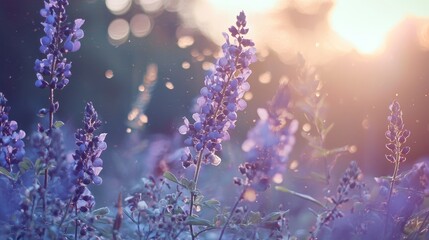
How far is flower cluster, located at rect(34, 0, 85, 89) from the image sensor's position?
245 centimetres

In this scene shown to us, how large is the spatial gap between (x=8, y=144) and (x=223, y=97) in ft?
2.96

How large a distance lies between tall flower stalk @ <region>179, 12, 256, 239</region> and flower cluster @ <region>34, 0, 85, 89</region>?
598mm

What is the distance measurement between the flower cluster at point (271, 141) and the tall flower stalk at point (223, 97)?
0.45 meters

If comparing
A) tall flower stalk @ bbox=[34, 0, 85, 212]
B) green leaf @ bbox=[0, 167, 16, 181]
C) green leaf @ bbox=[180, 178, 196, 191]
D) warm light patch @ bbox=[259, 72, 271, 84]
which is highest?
warm light patch @ bbox=[259, 72, 271, 84]

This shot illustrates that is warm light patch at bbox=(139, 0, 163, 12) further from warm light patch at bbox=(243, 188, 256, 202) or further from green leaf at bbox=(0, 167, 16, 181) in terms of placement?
warm light patch at bbox=(243, 188, 256, 202)

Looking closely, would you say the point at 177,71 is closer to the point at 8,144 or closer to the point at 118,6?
the point at 118,6

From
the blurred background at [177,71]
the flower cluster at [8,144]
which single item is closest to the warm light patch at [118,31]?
the blurred background at [177,71]

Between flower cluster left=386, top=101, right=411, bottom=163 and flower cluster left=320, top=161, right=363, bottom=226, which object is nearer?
flower cluster left=320, top=161, right=363, bottom=226

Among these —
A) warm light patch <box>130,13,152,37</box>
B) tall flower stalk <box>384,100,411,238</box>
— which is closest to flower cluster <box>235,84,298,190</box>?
tall flower stalk <box>384,100,411,238</box>

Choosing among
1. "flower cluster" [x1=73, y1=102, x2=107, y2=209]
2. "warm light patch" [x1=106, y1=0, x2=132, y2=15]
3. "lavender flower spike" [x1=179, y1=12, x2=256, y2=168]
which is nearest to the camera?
"flower cluster" [x1=73, y1=102, x2=107, y2=209]

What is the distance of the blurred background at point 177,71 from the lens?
30.2 feet

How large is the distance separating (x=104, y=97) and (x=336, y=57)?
16.5ft

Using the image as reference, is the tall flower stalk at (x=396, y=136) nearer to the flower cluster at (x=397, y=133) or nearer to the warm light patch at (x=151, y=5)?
the flower cluster at (x=397, y=133)

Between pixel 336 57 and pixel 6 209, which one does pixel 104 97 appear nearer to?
pixel 336 57
